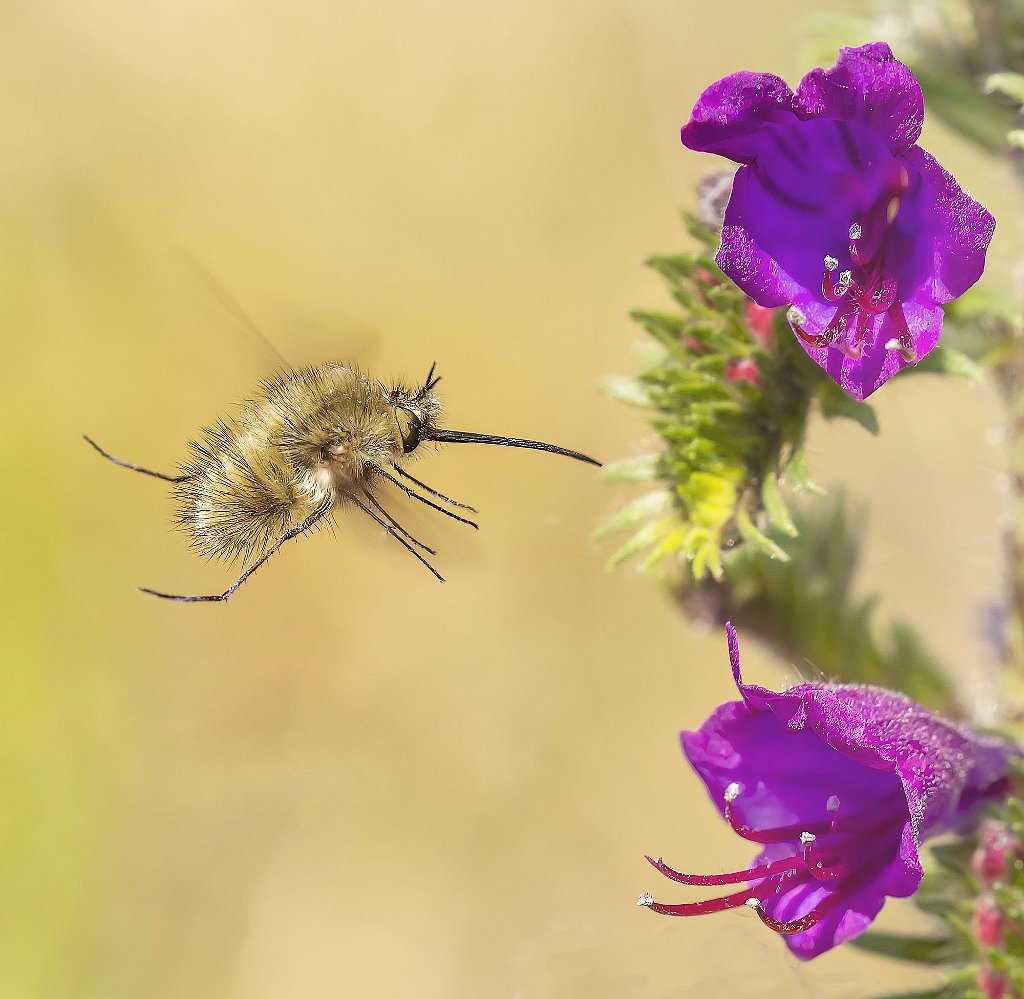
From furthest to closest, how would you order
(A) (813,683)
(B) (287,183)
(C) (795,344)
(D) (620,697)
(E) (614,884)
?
(B) (287,183)
(D) (620,697)
(E) (614,884)
(C) (795,344)
(A) (813,683)

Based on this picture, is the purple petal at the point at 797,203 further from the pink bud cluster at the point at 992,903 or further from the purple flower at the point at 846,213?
the pink bud cluster at the point at 992,903

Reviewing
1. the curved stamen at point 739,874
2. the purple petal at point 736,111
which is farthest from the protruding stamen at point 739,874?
the purple petal at point 736,111

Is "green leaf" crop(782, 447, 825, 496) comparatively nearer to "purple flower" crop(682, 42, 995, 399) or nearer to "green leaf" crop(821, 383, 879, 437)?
"green leaf" crop(821, 383, 879, 437)

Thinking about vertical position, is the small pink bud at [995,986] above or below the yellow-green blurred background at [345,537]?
above

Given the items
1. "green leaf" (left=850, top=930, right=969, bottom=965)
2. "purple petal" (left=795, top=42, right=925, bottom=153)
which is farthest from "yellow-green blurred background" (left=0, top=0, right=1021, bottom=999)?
"purple petal" (left=795, top=42, right=925, bottom=153)

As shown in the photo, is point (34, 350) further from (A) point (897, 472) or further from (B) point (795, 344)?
(B) point (795, 344)

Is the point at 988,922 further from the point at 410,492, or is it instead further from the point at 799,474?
the point at 410,492

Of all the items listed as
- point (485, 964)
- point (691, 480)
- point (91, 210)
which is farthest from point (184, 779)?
point (691, 480)
